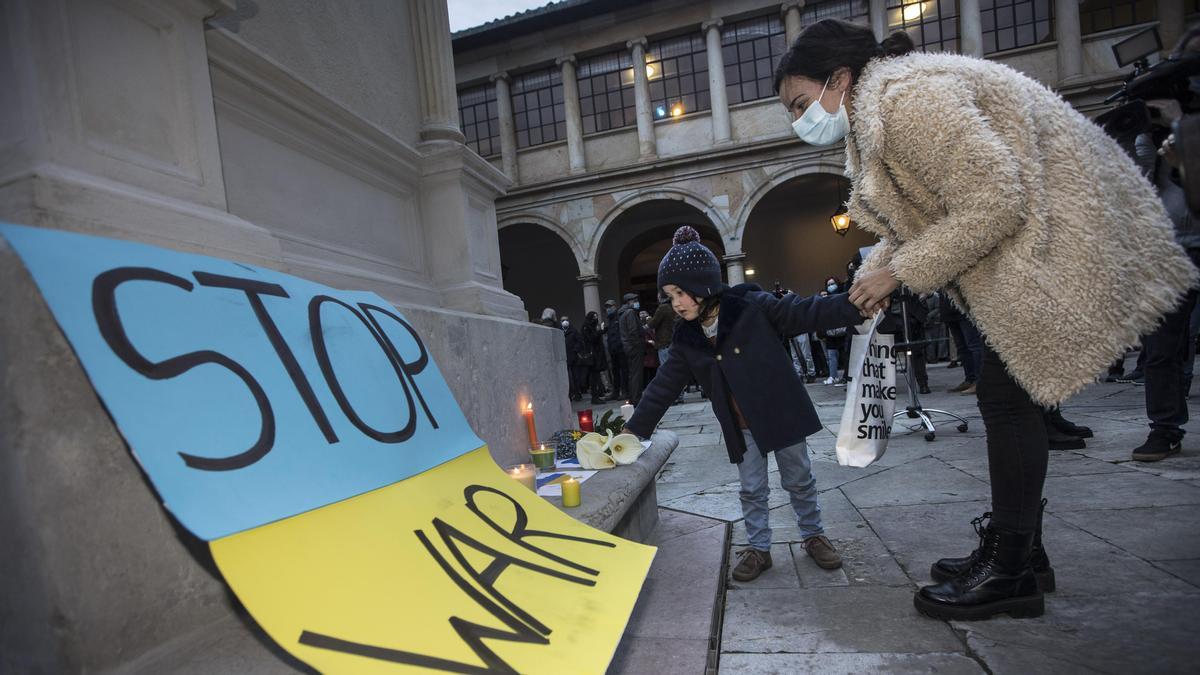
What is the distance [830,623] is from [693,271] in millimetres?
1324

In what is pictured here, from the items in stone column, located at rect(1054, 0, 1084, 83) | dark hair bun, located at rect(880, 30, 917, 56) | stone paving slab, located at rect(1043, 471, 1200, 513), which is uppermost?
stone column, located at rect(1054, 0, 1084, 83)

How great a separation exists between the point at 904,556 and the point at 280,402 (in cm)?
221

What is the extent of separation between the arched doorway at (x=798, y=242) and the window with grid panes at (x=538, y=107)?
17.6ft

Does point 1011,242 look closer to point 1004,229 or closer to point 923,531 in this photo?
point 1004,229

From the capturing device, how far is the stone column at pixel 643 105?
13.2 meters

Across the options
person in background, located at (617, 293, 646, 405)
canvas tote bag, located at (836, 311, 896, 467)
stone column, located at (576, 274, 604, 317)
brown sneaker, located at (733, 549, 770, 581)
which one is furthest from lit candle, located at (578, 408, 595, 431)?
stone column, located at (576, 274, 604, 317)

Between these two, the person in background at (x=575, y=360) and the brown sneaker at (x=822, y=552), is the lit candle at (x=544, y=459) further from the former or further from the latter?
the person in background at (x=575, y=360)

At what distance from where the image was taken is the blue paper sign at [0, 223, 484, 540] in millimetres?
→ 944

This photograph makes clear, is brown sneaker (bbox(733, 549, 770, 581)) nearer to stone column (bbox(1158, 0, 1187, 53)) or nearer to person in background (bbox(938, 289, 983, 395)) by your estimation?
person in background (bbox(938, 289, 983, 395))

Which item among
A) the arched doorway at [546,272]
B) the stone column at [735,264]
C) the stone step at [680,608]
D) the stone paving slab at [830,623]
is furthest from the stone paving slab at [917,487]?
the arched doorway at [546,272]

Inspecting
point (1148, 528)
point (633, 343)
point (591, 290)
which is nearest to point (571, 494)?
point (1148, 528)

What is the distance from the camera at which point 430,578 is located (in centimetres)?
116

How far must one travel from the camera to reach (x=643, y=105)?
520 inches

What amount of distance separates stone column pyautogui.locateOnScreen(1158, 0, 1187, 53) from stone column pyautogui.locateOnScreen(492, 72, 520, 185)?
12.9 metres
